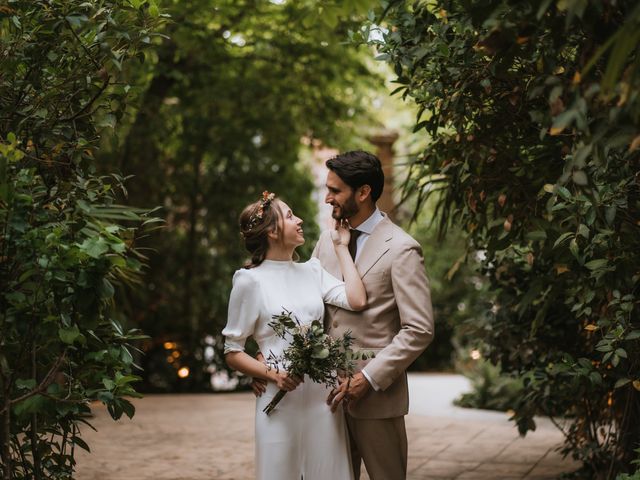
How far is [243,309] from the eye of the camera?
342 centimetres

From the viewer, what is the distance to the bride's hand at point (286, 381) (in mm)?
3265

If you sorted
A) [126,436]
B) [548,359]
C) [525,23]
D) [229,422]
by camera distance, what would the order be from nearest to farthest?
[525,23], [548,359], [126,436], [229,422]

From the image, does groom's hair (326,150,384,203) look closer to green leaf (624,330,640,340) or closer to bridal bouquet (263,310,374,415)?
bridal bouquet (263,310,374,415)

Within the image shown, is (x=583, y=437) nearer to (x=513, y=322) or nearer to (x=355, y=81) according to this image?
(x=513, y=322)

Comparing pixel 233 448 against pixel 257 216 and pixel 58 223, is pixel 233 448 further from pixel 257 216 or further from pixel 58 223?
pixel 58 223

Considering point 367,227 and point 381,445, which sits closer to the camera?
point 381,445

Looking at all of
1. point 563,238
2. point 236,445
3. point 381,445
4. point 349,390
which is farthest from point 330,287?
Answer: point 236,445

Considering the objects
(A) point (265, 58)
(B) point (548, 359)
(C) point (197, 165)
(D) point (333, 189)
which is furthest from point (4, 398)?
(C) point (197, 165)

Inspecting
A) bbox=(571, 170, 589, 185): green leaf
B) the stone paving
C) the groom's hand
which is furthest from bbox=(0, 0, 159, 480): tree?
the stone paving

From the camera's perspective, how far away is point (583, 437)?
5.69 metres

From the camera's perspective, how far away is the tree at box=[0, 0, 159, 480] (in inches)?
114

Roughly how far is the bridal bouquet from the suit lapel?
459 mm

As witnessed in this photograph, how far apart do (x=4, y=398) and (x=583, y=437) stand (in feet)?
13.0

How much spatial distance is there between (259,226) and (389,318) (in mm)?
668
